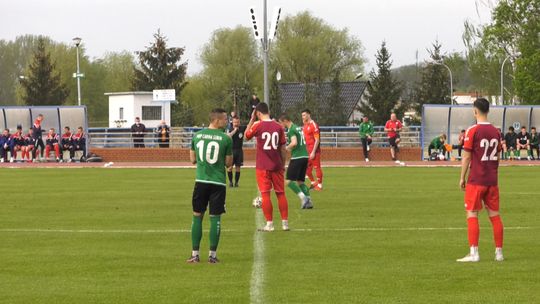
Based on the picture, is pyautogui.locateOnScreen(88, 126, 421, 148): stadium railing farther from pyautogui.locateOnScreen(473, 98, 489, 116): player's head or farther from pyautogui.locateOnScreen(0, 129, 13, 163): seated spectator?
pyautogui.locateOnScreen(473, 98, 489, 116): player's head

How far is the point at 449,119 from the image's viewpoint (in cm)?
4934

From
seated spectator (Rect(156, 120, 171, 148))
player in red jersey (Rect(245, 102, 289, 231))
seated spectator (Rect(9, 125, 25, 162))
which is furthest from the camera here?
seated spectator (Rect(156, 120, 171, 148))

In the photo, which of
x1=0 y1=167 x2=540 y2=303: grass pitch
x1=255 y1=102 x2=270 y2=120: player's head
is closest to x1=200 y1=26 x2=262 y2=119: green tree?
x1=0 y1=167 x2=540 y2=303: grass pitch

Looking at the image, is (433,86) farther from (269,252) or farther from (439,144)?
(269,252)

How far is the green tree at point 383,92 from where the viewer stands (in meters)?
76.2

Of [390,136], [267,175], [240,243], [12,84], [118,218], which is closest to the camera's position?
[240,243]

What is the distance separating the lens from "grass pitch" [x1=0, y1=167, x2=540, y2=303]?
1062 cm

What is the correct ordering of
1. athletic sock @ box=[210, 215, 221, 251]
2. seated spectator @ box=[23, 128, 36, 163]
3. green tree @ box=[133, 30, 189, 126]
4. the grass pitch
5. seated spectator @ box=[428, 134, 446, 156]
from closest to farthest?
the grass pitch < athletic sock @ box=[210, 215, 221, 251] < seated spectator @ box=[428, 134, 446, 156] < seated spectator @ box=[23, 128, 36, 163] < green tree @ box=[133, 30, 189, 126]

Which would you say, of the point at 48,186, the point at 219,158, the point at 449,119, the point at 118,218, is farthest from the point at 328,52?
the point at 219,158

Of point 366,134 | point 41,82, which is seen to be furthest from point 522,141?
point 41,82

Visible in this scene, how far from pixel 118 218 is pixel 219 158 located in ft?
22.5

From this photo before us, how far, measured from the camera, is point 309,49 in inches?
3760

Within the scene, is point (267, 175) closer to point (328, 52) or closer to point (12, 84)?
point (328, 52)

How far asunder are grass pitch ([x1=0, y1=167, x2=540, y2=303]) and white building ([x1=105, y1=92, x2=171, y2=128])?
166 feet
